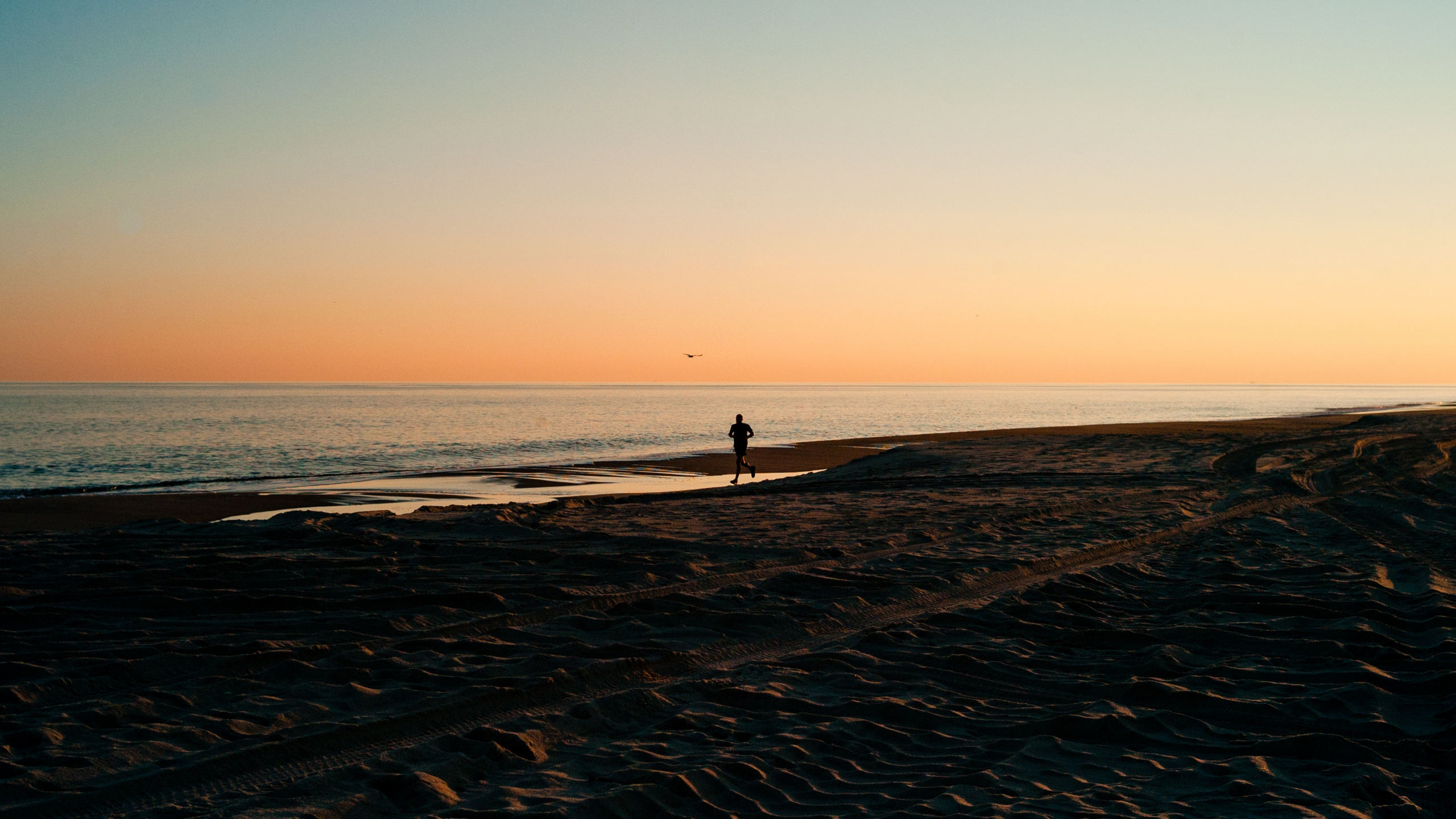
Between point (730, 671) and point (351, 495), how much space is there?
18.2m

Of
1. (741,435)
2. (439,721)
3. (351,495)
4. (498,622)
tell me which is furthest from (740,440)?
(439,721)

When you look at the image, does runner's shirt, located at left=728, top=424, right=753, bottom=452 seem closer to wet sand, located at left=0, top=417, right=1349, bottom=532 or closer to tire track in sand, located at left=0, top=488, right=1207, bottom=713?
wet sand, located at left=0, top=417, right=1349, bottom=532

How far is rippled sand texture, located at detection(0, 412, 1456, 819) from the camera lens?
4457 mm

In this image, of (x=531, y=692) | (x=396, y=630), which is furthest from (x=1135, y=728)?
(x=396, y=630)

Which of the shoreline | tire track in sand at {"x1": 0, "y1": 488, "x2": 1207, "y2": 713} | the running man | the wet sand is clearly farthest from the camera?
the running man

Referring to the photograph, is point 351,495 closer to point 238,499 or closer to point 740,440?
point 238,499

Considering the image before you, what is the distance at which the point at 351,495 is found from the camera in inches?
Result: 882

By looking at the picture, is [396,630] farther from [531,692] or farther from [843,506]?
[843,506]

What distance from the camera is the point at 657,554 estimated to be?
1099 cm

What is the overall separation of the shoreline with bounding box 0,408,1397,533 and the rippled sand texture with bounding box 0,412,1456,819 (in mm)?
6442

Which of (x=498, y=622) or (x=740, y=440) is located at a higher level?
(x=740, y=440)

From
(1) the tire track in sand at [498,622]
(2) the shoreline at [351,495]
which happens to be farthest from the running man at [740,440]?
(1) the tire track in sand at [498,622]

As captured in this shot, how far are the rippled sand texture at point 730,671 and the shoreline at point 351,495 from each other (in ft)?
21.1

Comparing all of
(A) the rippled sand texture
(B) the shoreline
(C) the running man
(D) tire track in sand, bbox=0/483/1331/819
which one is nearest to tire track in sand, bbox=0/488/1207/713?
(A) the rippled sand texture
